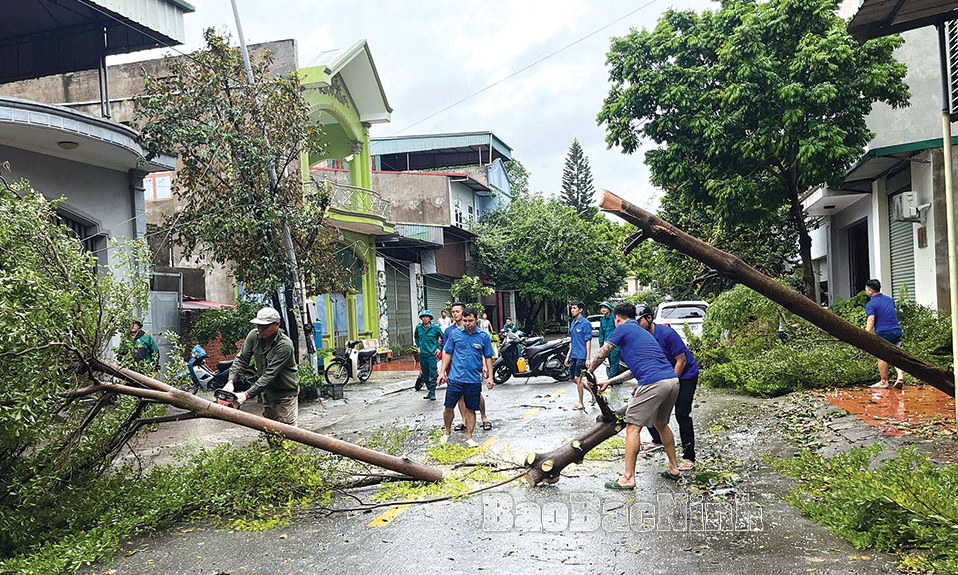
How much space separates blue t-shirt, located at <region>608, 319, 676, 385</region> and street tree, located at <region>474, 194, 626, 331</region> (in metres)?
28.7

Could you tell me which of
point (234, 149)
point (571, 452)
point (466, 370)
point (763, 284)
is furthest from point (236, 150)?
point (763, 284)

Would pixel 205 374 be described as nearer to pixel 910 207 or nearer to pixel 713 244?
pixel 910 207

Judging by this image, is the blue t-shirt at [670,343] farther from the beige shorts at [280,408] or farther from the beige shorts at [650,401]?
the beige shorts at [280,408]

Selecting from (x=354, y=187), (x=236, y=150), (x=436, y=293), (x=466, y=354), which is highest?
(x=354, y=187)

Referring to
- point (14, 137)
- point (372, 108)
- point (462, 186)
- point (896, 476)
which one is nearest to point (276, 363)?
point (896, 476)

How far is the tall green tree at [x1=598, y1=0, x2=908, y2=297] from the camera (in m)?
14.8

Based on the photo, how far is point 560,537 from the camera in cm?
522

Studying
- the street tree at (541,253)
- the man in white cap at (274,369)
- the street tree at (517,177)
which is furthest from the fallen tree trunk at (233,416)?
the street tree at (517,177)

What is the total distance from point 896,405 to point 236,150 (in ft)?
→ 36.4

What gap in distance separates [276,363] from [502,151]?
3649 cm

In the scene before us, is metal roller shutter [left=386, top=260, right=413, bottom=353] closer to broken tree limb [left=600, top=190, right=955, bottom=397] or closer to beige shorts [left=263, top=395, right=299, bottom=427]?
beige shorts [left=263, top=395, right=299, bottom=427]

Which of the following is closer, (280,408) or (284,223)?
(280,408)

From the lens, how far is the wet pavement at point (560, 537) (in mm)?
4703

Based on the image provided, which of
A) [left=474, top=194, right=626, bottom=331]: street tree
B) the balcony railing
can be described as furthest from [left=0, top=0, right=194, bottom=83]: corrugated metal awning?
[left=474, top=194, right=626, bottom=331]: street tree
